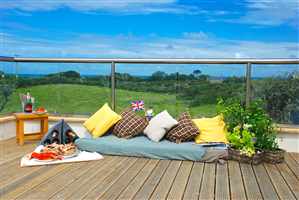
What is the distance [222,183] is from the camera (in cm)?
305

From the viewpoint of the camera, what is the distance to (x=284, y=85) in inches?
169

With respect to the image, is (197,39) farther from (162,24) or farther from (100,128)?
(100,128)

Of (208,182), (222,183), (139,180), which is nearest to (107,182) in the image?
(139,180)

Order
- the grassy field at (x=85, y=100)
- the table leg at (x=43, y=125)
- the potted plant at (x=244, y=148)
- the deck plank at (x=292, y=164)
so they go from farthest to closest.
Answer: the table leg at (x=43, y=125)
the grassy field at (x=85, y=100)
the potted plant at (x=244, y=148)
the deck plank at (x=292, y=164)

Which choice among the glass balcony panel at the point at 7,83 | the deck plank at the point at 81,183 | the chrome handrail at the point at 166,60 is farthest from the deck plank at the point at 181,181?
the glass balcony panel at the point at 7,83

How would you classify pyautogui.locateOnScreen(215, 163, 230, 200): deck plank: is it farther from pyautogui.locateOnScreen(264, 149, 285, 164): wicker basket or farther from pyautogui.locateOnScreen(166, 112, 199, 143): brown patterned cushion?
pyautogui.locateOnScreen(166, 112, 199, 143): brown patterned cushion

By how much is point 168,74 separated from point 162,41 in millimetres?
3969

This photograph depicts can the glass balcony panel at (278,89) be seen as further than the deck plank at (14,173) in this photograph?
Yes

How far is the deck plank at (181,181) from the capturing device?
2761 millimetres

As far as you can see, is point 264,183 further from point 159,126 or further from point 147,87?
point 147,87

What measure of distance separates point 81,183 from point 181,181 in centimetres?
91

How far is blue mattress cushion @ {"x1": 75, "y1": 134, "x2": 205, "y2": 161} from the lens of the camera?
3.81 metres

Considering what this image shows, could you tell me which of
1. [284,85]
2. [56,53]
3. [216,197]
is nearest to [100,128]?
[216,197]

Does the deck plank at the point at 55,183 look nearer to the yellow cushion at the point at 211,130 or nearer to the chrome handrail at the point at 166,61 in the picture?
the yellow cushion at the point at 211,130
